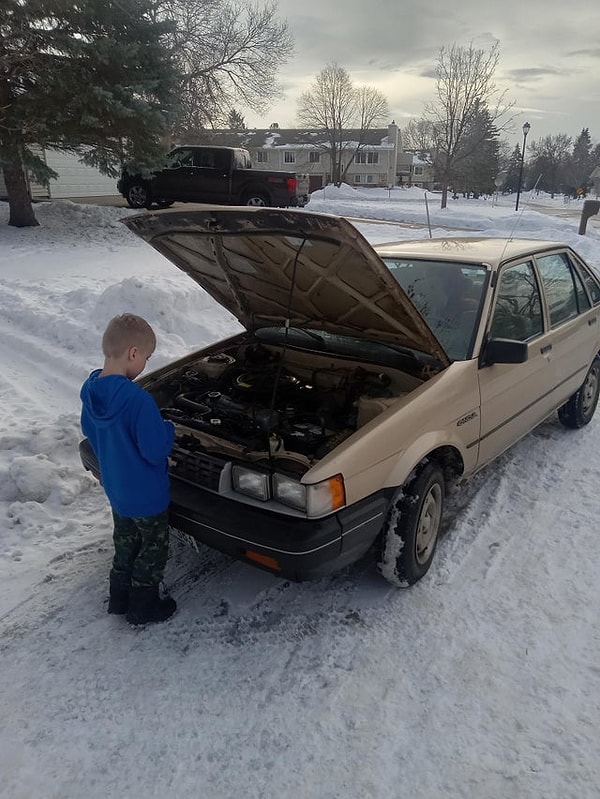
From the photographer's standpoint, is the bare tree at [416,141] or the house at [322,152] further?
the bare tree at [416,141]

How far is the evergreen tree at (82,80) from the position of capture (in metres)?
11.5

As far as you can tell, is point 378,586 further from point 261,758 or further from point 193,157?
point 193,157

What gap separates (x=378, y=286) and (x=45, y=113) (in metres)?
11.5

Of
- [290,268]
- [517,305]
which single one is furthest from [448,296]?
[290,268]

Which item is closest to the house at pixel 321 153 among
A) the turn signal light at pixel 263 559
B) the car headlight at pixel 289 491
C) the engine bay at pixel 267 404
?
the engine bay at pixel 267 404

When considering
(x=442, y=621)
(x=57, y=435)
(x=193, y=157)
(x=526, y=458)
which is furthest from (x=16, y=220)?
(x=442, y=621)

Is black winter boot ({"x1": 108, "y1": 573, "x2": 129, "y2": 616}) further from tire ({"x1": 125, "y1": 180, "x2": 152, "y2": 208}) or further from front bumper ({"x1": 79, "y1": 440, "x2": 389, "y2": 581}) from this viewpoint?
tire ({"x1": 125, "y1": 180, "x2": 152, "y2": 208})

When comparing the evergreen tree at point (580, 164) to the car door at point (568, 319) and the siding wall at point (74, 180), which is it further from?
the car door at point (568, 319)

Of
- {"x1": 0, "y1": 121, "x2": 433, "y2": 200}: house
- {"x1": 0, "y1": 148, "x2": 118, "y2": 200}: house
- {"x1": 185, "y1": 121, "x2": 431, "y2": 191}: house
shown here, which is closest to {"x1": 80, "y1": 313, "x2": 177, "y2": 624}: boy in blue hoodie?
{"x1": 0, "y1": 148, "x2": 118, "y2": 200}: house

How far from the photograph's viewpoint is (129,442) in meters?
2.56

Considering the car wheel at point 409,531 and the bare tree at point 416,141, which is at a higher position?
the bare tree at point 416,141

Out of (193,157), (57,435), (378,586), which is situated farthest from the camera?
(193,157)

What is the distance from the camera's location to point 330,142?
55.2m

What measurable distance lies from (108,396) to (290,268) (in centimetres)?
136
